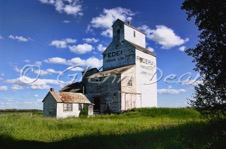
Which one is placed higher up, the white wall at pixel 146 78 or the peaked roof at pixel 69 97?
the white wall at pixel 146 78

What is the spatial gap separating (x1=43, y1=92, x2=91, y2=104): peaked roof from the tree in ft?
87.4

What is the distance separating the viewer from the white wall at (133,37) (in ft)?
131

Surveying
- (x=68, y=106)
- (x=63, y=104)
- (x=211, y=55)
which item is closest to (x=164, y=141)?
(x=211, y=55)

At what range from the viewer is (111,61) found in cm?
4128

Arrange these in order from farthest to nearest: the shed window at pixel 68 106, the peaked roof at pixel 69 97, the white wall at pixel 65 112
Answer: the shed window at pixel 68 106, the peaked roof at pixel 69 97, the white wall at pixel 65 112

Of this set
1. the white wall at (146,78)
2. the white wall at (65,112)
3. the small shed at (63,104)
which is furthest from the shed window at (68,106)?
the white wall at (146,78)

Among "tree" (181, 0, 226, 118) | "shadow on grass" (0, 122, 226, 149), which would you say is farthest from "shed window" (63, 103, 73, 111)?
"tree" (181, 0, 226, 118)

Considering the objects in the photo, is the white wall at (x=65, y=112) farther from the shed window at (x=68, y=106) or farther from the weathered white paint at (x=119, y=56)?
the weathered white paint at (x=119, y=56)

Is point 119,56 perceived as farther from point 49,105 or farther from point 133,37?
point 49,105

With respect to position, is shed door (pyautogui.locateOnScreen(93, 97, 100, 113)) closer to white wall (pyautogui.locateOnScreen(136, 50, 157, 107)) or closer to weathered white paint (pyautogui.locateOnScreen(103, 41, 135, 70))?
weathered white paint (pyautogui.locateOnScreen(103, 41, 135, 70))

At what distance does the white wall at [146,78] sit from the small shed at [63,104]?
8.90 metres

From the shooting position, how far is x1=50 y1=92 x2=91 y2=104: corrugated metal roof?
3403 centimetres

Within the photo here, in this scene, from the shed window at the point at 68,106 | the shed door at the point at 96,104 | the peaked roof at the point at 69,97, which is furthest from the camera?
the shed door at the point at 96,104

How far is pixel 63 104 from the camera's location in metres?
34.1
